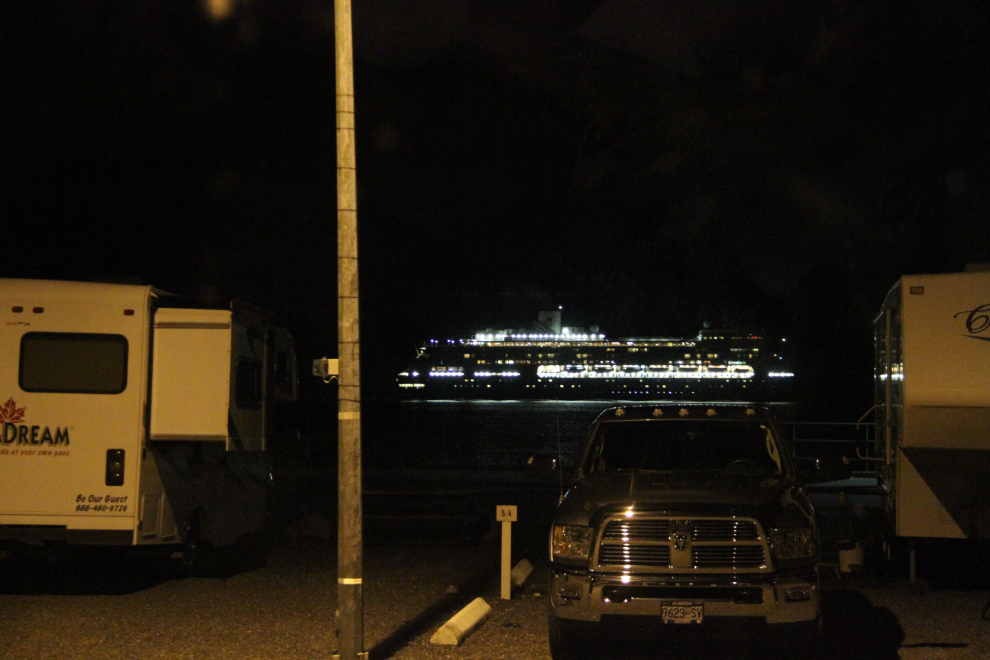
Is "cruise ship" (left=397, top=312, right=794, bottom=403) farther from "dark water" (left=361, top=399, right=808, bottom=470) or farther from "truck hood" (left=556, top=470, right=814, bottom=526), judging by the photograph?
"truck hood" (left=556, top=470, right=814, bottom=526)

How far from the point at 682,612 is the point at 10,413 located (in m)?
6.38

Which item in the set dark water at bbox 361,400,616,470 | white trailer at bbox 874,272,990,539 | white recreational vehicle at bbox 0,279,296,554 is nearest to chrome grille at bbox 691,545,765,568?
white trailer at bbox 874,272,990,539

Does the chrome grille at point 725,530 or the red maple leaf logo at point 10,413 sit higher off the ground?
the red maple leaf logo at point 10,413

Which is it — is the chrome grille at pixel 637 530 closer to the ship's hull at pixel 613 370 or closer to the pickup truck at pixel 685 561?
the pickup truck at pixel 685 561

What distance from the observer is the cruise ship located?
10894cm

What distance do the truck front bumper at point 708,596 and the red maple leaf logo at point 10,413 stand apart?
5628 mm

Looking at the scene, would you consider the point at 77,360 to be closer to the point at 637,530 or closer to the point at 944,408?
the point at 637,530

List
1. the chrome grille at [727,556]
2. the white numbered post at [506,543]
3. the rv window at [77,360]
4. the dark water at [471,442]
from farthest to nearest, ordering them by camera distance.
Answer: the dark water at [471,442] → the rv window at [77,360] → the white numbered post at [506,543] → the chrome grille at [727,556]

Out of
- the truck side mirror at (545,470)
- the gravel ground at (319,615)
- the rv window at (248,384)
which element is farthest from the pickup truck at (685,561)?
the rv window at (248,384)

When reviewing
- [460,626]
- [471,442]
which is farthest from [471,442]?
[460,626]

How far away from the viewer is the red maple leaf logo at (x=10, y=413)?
364 inches

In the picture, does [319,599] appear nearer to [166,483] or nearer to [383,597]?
[383,597]

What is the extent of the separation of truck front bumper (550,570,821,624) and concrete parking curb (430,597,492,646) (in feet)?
4.11

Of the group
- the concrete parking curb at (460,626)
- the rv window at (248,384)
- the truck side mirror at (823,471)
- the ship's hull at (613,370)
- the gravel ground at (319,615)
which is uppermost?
the ship's hull at (613,370)
